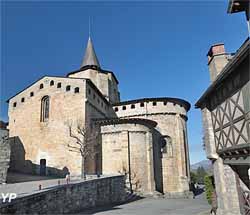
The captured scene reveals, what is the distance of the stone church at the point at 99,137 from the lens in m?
19.4

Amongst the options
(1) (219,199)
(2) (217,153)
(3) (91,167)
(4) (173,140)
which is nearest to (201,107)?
(2) (217,153)

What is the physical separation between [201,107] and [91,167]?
11.7 m

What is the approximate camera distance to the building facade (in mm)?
7023

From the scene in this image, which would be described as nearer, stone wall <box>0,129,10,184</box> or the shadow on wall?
stone wall <box>0,129,10,184</box>

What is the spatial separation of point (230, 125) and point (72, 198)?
7.77 m

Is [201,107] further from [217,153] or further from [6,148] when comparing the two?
[6,148]

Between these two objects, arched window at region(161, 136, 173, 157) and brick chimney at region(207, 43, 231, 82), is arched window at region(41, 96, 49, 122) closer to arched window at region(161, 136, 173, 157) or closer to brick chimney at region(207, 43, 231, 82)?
arched window at region(161, 136, 173, 157)

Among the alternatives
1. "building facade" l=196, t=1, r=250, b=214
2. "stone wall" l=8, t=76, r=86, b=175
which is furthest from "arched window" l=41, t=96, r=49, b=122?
"building facade" l=196, t=1, r=250, b=214

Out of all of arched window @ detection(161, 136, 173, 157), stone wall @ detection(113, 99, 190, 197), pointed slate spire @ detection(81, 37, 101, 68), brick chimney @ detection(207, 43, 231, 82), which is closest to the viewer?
brick chimney @ detection(207, 43, 231, 82)

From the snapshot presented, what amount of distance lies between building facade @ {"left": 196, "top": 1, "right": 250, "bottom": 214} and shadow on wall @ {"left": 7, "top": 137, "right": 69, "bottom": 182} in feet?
41.7

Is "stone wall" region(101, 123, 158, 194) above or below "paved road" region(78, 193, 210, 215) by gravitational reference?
above

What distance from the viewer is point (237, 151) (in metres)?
7.52

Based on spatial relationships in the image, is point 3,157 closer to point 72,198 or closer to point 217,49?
point 72,198

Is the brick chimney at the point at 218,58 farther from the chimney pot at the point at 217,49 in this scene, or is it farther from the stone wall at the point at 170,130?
the stone wall at the point at 170,130
